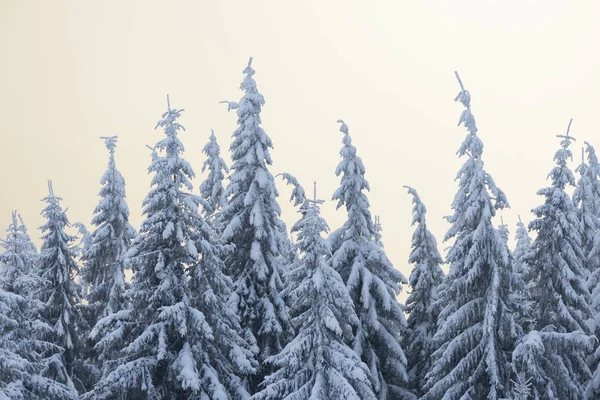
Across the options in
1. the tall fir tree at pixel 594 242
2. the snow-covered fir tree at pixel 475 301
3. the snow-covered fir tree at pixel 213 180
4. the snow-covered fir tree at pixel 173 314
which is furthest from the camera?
the snow-covered fir tree at pixel 213 180

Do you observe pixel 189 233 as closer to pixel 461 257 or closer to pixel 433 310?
pixel 461 257

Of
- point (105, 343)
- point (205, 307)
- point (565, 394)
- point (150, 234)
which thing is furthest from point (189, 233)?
point (565, 394)

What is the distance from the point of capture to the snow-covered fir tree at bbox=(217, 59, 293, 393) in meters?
Result: 26.3

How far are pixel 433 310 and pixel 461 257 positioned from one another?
19.2ft

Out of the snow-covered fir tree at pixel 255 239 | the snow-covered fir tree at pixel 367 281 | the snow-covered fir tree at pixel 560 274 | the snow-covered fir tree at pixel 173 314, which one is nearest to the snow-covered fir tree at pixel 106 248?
the snow-covered fir tree at pixel 255 239

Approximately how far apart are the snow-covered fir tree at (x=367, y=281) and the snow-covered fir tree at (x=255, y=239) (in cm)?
308

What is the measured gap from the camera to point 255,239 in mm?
27000

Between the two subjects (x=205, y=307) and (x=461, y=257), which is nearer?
(x=205, y=307)

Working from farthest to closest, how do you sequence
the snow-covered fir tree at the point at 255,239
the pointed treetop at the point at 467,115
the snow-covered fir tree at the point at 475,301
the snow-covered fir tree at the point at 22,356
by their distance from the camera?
the snow-covered fir tree at the point at 255,239
the pointed treetop at the point at 467,115
the snow-covered fir tree at the point at 475,301
the snow-covered fir tree at the point at 22,356

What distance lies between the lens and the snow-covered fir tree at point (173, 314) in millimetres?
20312

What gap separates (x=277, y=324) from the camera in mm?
25812

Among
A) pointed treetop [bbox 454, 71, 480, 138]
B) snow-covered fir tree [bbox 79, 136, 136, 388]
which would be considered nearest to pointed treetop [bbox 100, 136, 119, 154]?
snow-covered fir tree [bbox 79, 136, 136, 388]

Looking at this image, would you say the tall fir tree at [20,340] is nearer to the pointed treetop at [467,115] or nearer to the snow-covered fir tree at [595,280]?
the pointed treetop at [467,115]

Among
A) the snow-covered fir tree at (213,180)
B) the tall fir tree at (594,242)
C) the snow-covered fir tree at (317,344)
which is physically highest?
the snow-covered fir tree at (213,180)
